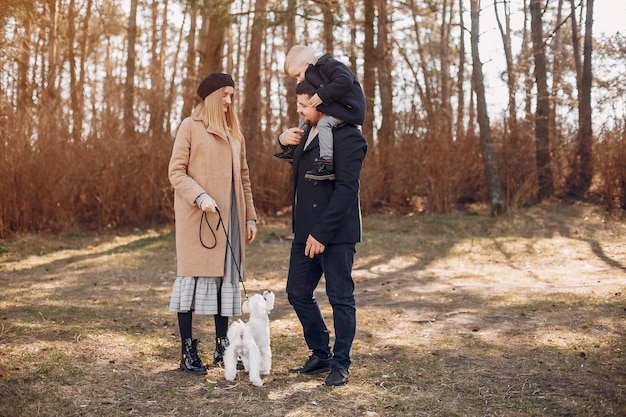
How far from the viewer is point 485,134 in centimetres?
1502

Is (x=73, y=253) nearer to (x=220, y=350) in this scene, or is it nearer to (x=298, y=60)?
(x=220, y=350)

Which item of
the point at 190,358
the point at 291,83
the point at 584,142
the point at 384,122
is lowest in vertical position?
the point at 190,358

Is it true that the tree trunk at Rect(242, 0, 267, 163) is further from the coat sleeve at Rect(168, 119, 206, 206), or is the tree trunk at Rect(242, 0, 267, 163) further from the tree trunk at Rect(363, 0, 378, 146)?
the coat sleeve at Rect(168, 119, 206, 206)

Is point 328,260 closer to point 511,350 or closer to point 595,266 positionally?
point 511,350

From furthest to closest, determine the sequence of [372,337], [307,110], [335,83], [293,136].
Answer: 1. [372,337]
2. [293,136]
3. [307,110]
4. [335,83]

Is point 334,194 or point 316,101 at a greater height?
point 316,101

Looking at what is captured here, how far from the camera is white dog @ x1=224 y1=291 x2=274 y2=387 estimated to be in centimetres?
432

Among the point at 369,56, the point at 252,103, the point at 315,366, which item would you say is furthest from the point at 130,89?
the point at 315,366

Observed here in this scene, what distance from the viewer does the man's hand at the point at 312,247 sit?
13.6ft

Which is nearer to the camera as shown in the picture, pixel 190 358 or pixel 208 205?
pixel 208 205

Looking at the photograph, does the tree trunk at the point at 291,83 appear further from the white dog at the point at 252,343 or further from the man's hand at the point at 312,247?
the man's hand at the point at 312,247

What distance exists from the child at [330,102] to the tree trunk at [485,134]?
11.1m

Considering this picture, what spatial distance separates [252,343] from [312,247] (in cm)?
72

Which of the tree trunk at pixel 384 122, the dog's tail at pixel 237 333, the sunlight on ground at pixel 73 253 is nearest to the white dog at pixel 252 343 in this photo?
the dog's tail at pixel 237 333
